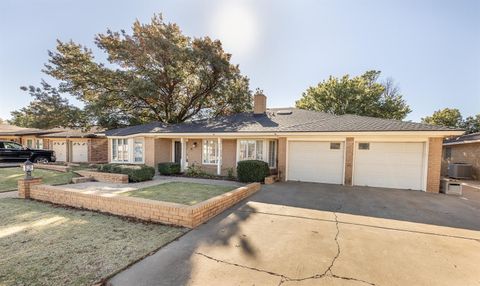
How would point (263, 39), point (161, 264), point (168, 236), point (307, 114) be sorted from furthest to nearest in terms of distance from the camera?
point (307, 114)
point (263, 39)
point (168, 236)
point (161, 264)

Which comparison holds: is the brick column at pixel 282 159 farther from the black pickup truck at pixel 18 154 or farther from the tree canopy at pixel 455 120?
the tree canopy at pixel 455 120

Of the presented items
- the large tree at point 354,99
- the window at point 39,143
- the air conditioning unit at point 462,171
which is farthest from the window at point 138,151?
the air conditioning unit at point 462,171

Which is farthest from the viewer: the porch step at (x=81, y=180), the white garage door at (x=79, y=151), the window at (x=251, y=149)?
the white garage door at (x=79, y=151)

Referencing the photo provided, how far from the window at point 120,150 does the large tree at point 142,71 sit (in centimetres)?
502

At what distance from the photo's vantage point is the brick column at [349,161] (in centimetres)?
1013

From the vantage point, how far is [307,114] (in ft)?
47.2

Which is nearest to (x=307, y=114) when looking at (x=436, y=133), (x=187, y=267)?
(x=436, y=133)

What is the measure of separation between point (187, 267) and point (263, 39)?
41.9ft

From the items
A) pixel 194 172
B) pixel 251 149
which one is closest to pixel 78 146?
pixel 194 172

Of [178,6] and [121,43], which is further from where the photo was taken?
[121,43]

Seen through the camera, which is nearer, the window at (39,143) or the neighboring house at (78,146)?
the neighboring house at (78,146)

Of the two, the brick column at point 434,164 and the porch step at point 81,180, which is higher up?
the brick column at point 434,164

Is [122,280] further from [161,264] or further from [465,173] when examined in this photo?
[465,173]

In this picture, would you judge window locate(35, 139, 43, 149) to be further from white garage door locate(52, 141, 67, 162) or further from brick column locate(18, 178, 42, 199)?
brick column locate(18, 178, 42, 199)
